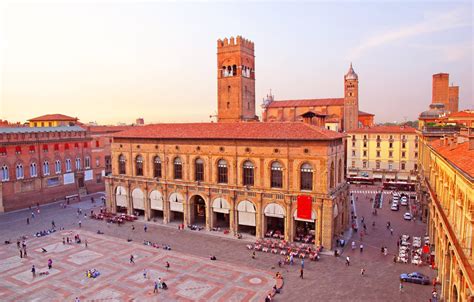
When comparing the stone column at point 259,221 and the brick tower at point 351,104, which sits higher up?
the brick tower at point 351,104

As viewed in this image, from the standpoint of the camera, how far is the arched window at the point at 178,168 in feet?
160

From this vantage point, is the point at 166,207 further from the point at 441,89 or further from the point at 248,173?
the point at 441,89

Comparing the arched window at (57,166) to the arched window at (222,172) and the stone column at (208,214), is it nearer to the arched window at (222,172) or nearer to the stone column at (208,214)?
the stone column at (208,214)

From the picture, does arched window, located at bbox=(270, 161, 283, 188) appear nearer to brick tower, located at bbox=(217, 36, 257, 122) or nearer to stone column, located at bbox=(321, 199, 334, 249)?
stone column, located at bbox=(321, 199, 334, 249)

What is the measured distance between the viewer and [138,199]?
52438mm

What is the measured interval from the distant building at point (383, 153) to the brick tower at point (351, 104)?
11087 millimetres

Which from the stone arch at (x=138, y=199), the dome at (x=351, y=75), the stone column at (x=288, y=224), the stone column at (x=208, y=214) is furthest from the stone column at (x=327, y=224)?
the dome at (x=351, y=75)

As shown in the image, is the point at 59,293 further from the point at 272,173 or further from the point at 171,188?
the point at 272,173

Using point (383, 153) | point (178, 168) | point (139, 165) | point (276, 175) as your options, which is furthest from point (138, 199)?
point (383, 153)

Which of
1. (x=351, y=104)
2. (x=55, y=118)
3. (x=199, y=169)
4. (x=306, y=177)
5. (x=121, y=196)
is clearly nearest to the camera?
(x=306, y=177)

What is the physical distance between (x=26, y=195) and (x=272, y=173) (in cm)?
4259

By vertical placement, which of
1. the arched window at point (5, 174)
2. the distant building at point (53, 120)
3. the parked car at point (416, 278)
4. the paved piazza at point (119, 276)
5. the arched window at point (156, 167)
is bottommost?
the paved piazza at point (119, 276)

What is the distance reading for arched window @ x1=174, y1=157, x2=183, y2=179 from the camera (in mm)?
48750

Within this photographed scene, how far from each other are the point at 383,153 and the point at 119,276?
64.8 metres
